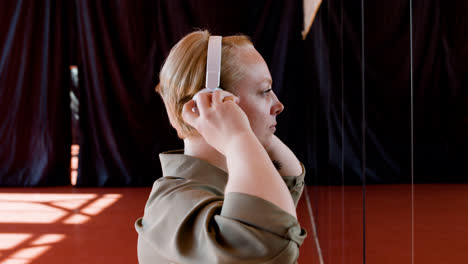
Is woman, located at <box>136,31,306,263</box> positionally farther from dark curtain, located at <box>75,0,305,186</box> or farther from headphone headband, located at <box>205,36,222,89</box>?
dark curtain, located at <box>75,0,305,186</box>

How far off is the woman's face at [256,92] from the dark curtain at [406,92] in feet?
0.67

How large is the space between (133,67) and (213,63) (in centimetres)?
449

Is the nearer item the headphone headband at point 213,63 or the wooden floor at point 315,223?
the wooden floor at point 315,223

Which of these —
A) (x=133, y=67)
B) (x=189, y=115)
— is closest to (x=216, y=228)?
(x=189, y=115)

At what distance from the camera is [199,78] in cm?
72

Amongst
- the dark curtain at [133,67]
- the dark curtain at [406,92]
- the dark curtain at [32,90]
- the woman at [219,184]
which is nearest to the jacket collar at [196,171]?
the woman at [219,184]

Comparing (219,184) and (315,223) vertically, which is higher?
(219,184)

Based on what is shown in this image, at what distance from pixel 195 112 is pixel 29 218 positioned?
3.66 metres

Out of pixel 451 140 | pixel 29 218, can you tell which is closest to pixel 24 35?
pixel 29 218

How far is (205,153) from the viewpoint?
0.75 m

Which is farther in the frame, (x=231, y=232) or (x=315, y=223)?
(x=315, y=223)

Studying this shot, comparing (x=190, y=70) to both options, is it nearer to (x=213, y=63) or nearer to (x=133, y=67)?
(x=213, y=63)

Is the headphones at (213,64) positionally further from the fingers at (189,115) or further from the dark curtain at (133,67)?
the dark curtain at (133,67)

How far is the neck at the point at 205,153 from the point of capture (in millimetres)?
744
